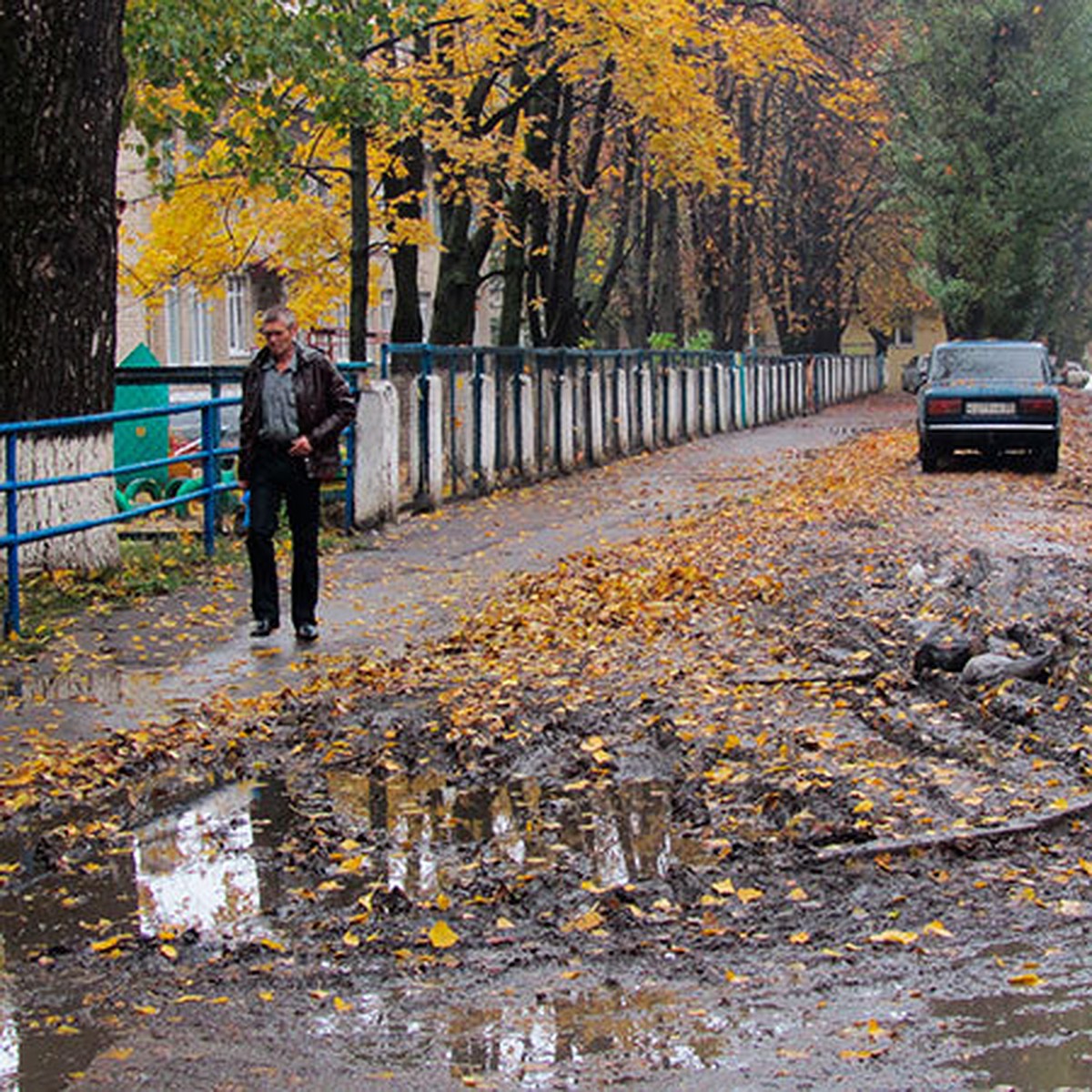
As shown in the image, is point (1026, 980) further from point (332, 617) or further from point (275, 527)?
point (332, 617)

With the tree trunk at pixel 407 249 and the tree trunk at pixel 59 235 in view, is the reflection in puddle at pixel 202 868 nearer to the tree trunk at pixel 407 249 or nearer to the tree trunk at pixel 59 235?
the tree trunk at pixel 59 235

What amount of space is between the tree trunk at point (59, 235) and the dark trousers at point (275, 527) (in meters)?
1.85

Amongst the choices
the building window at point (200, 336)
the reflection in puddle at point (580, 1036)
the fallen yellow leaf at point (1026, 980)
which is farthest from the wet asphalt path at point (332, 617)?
the building window at point (200, 336)

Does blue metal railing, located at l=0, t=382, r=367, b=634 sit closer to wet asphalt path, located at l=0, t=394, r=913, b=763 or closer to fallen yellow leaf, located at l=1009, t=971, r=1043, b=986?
wet asphalt path, located at l=0, t=394, r=913, b=763

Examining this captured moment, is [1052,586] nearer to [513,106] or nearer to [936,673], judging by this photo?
[936,673]

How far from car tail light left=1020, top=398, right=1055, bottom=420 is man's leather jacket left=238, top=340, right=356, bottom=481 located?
618 inches

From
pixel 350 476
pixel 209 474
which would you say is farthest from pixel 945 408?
pixel 209 474

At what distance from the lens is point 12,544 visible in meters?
11.3

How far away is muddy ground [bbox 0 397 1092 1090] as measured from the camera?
189 inches

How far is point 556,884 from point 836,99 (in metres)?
23.2

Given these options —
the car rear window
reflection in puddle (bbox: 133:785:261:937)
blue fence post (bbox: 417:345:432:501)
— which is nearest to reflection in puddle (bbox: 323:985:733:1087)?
reflection in puddle (bbox: 133:785:261:937)

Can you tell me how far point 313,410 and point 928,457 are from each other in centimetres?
1595

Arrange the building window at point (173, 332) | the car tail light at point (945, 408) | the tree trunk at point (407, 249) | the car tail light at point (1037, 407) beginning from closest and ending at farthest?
the tree trunk at point (407, 249) → the car tail light at point (1037, 407) → the car tail light at point (945, 408) → the building window at point (173, 332)

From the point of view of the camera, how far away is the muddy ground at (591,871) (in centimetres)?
480
